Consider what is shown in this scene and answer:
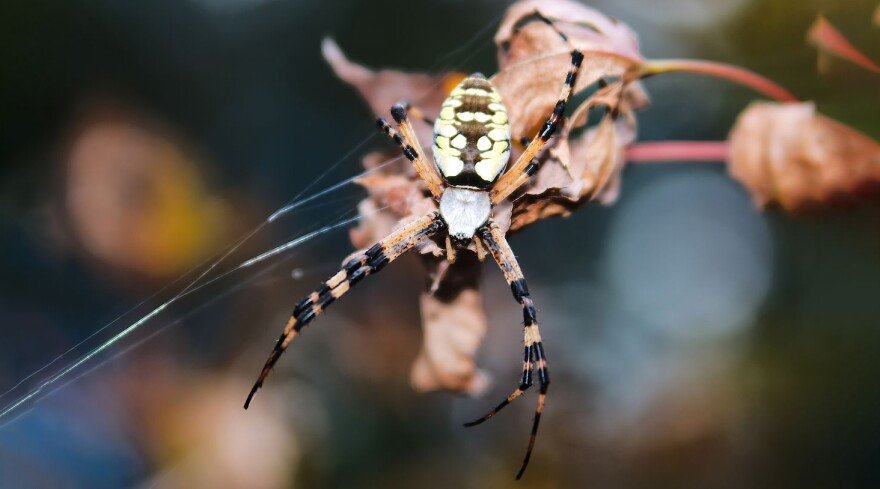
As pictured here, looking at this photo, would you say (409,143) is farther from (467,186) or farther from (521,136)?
(521,136)

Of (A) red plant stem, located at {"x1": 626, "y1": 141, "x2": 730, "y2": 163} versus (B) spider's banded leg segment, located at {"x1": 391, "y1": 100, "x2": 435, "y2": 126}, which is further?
(B) spider's banded leg segment, located at {"x1": 391, "y1": 100, "x2": 435, "y2": 126}

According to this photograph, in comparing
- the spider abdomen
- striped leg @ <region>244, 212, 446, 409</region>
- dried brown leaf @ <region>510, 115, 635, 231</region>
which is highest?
the spider abdomen

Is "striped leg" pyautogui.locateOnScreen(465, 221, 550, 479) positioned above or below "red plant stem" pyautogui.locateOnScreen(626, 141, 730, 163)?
below

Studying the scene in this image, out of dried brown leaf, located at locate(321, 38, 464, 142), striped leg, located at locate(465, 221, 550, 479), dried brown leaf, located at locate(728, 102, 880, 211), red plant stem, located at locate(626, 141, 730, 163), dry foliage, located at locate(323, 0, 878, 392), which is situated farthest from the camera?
striped leg, located at locate(465, 221, 550, 479)

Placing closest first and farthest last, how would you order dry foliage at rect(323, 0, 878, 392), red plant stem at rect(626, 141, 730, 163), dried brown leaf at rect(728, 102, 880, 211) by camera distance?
dried brown leaf at rect(728, 102, 880, 211)
dry foliage at rect(323, 0, 878, 392)
red plant stem at rect(626, 141, 730, 163)

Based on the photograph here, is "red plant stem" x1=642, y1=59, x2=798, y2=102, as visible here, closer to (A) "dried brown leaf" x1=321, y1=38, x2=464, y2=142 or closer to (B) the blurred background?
(A) "dried brown leaf" x1=321, y1=38, x2=464, y2=142

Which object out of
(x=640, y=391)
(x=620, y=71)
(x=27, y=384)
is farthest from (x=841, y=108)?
(x=640, y=391)

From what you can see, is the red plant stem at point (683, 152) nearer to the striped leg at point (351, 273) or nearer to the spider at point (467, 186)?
the spider at point (467, 186)

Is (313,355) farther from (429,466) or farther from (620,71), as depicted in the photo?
(620,71)

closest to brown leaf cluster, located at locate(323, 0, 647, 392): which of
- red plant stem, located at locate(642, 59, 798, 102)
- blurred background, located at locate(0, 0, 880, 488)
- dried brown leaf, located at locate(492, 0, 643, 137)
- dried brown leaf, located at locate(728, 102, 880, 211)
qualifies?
dried brown leaf, located at locate(492, 0, 643, 137)
